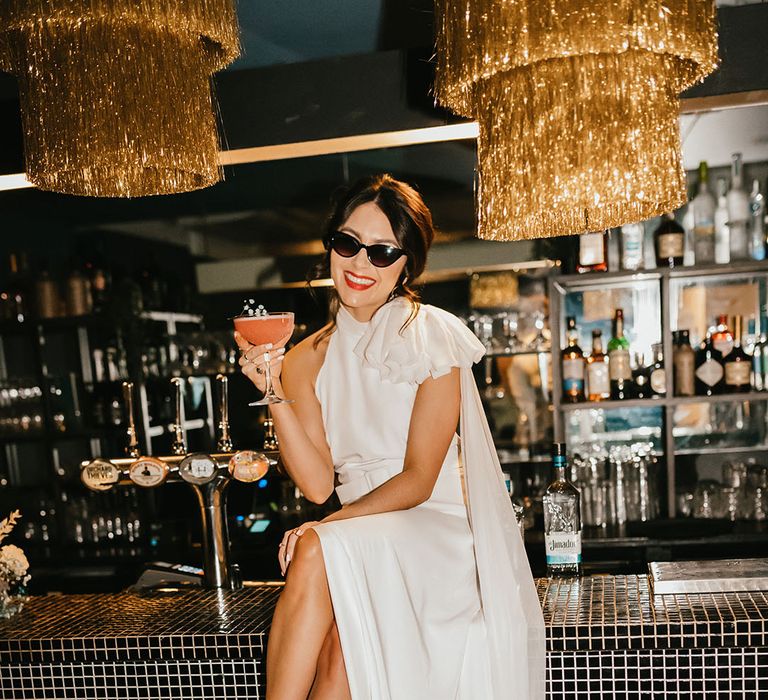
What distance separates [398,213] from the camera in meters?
2.20

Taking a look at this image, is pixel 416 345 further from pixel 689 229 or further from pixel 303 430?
pixel 689 229

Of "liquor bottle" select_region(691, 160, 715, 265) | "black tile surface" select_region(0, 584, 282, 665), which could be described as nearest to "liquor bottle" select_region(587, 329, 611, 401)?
"liquor bottle" select_region(691, 160, 715, 265)

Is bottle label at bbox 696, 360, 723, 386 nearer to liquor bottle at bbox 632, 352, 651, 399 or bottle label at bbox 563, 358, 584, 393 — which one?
liquor bottle at bbox 632, 352, 651, 399

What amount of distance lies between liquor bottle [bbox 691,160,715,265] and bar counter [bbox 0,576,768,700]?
→ 205 cm

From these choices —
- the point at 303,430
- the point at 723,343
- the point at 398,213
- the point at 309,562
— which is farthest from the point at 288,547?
the point at 723,343

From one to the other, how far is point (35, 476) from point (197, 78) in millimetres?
3840

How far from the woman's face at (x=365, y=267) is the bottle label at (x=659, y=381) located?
6.23ft

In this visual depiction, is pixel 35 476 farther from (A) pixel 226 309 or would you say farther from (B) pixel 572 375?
(B) pixel 572 375

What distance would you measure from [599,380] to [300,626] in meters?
2.31

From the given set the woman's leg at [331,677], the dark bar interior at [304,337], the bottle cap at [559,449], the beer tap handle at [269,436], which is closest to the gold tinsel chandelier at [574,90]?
the dark bar interior at [304,337]

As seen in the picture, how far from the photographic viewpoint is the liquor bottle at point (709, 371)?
11.9ft

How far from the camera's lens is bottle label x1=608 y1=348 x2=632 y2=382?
3.72 metres

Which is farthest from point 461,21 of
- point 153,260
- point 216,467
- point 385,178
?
point 153,260

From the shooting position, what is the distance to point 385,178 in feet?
7.36
